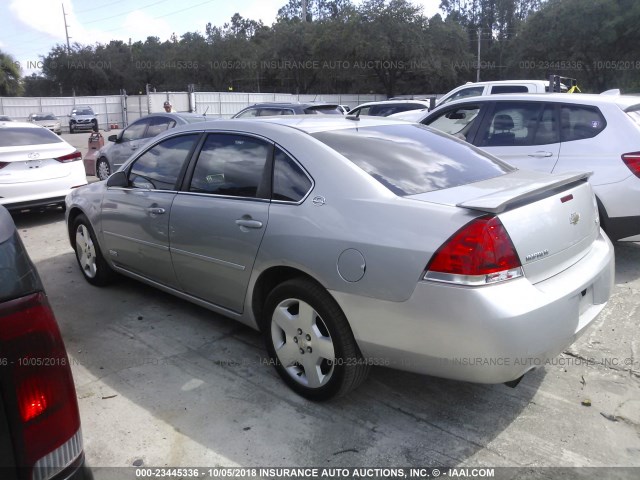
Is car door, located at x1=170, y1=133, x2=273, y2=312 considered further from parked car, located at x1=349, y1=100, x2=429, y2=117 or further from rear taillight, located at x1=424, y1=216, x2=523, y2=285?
parked car, located at x1=349, y1=100, x2=429, y2=117

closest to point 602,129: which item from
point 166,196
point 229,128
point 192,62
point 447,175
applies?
point 447,175

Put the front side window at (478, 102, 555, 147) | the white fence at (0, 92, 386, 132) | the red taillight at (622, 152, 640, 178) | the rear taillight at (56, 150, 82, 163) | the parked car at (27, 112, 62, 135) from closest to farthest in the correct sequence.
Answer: the red taillight at (622, 152, 640, 178) → the front side window at (478, 102, 555, 147) → the rear taillight at (56, 150, 82, 163) → the parked car at (27, 112, 62, 135) → the white fence at (0, 92, 386, 132)

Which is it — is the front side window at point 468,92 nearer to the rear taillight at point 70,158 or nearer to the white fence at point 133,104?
the rear taillight at point 70,158

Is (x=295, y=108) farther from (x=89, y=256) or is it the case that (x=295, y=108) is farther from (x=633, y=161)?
(x=633, y=161)

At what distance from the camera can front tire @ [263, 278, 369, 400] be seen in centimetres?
282

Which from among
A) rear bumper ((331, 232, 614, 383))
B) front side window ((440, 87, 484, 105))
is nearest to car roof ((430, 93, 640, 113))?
rear bumper ((331, 232, 614, 383))

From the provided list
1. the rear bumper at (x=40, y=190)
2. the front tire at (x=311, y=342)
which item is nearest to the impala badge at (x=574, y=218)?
the front tire at (x=311, y=342)

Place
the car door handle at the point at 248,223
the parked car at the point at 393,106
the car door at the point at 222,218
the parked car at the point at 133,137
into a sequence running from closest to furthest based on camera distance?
1. the car door handle at the point at 248,223
2. the car door at the point at 222,218
3. the parked car at the point at 133,137
4. the parked car at the point at 393,106

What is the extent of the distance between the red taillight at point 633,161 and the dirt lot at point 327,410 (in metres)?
1.49

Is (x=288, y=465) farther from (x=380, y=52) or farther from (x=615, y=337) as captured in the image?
(x=380, y=52)

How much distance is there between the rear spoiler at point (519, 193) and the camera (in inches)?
96.9

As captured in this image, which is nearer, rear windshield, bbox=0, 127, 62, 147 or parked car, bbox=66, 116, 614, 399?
parked car, bbox=66, 116, 614, 399

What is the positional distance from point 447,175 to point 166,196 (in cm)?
211

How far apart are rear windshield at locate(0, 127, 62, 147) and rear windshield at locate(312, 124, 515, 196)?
633cm
